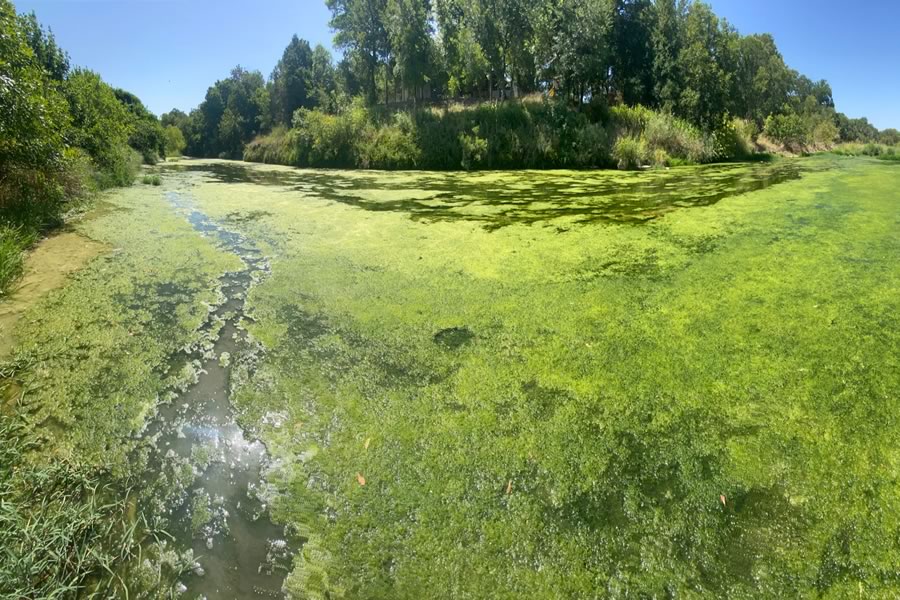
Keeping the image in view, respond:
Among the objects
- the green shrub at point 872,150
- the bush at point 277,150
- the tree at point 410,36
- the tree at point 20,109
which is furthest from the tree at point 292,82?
the green shrub at point 872,150

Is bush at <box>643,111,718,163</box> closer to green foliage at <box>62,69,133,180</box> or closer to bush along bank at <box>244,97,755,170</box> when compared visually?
bush along bank at <box>244,97,755,170</box>

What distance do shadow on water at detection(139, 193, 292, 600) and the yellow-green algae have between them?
88mm

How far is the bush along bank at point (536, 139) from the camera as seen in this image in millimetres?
11820

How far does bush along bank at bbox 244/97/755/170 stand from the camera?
1182 centimetres

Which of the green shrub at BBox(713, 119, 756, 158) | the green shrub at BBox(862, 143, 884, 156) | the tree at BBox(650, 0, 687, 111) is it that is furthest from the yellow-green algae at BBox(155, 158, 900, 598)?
the green shrub at BBox(862, 143, 884, 156)

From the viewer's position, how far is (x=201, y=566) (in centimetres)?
112

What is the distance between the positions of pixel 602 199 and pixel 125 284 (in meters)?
5.55

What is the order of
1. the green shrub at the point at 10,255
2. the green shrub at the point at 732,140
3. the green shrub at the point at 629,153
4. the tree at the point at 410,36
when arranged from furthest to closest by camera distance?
the tree at the point at 410,36, the green shrub at the point at 732,140, the green shrub at the point at 629,153, the green shrub at the point at 10,255

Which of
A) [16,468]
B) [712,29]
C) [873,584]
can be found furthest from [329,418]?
[712,29]

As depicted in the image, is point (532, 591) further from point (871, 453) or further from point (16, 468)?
point (16, 468)

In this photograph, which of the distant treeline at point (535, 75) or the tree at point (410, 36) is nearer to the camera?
the distant treeline at point (535, 75)

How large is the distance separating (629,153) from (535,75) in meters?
6.09

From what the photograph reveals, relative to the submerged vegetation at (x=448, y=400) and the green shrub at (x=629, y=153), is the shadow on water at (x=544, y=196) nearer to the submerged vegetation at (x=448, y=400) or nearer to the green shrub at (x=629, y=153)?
the submerged vegetation at (x=448, y=400)

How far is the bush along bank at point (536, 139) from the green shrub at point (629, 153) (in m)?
0.02
